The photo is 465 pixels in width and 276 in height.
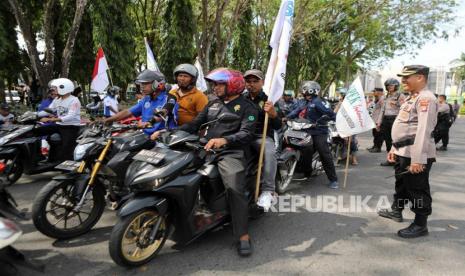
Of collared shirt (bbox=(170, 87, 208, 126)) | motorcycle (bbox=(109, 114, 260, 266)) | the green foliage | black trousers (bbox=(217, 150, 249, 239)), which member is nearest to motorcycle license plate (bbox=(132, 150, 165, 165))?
motorcycle (bbox=(109, 114, 260, 266))

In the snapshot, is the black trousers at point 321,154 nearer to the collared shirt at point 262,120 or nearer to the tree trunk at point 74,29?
the collared shirt at point 262,120

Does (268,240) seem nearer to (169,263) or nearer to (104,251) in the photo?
(169,263)

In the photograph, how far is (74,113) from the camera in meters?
5.71

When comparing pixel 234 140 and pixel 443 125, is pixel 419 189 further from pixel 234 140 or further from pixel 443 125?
pixel 443 125

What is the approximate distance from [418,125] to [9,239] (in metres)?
3.75

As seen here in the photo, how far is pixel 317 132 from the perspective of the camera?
6.23 m

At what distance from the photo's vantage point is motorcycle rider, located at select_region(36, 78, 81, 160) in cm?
552

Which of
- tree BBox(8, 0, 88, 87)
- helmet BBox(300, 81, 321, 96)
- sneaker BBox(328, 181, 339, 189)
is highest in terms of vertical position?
tree BBox(8, 0, 88, 87)

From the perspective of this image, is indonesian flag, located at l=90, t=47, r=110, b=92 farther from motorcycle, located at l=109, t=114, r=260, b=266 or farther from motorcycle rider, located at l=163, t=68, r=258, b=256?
motorcycle, located at l=109, t=114, r=260, b=266

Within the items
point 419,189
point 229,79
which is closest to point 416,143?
point 419,189

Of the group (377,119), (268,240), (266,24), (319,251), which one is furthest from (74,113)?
(266,24)

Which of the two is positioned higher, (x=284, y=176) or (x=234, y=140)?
(x=234, y=140)

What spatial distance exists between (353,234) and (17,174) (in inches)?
200

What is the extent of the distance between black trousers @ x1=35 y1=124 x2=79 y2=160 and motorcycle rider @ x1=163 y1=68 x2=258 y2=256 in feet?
9.53
